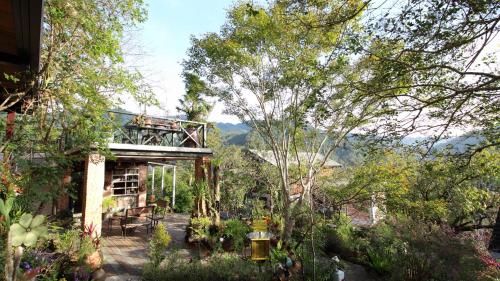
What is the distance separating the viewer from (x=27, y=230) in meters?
1.83

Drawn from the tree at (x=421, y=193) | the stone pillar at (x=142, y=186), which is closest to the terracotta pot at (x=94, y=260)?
the stone pillar at (x=142, y=186)

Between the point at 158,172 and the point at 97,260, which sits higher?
the point at 158,172

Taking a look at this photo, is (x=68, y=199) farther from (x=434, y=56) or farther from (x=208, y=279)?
(x=434, y=56)

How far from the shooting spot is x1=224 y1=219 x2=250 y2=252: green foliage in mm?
8413

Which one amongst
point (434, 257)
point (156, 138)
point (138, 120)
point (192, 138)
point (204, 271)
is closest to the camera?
point (204, 271)

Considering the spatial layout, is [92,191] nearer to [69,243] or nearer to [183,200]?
[69,243]

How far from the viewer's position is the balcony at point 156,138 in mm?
7922

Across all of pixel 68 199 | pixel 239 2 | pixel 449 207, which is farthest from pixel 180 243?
pixel 449 207

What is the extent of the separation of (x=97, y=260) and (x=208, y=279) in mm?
2403

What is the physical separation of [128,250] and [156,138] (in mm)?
3388

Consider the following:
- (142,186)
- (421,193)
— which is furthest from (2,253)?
(421,193)

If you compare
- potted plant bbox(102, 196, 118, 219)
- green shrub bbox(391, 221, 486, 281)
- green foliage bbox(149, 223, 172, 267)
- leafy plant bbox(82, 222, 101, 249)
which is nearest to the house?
leafy plant bbox(82, 222, 101, 249)

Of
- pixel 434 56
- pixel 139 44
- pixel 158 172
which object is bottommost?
pixel 158 172

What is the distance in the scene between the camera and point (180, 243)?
910 centimetres
